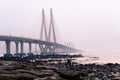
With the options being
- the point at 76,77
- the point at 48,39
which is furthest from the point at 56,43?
the point at 76,77

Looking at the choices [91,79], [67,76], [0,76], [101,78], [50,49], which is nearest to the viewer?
[0,76]

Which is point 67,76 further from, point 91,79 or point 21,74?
point 91,79

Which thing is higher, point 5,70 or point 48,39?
point 48,39

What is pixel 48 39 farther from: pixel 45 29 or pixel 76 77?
pixel 76 77

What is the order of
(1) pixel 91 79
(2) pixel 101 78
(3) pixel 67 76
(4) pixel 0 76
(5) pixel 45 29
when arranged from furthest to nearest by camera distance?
(5) pixel 45 29 → (2) pixel 101 78 → (1) pixel 91 79 → (3) pixel 67 76 → (4) pixel 0 76

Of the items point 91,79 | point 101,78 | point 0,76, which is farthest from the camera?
point 101,78

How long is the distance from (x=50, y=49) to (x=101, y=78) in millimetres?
139250

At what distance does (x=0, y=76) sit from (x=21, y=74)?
1.42 meters

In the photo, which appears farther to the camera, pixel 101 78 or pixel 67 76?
pixel 101 78

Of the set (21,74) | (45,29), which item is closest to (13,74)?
(21,74)

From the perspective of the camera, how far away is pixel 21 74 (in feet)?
66.7

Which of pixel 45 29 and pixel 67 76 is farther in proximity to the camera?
pixel 45 29

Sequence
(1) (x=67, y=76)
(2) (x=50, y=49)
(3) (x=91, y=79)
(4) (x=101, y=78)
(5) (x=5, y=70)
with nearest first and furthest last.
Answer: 1. (5) (x=5, y=70)
2. (1) (x=67, y=76)
3. (3) (x=91, y=79)
4. (4) (x=101, y=78)
5. (2) (x=50, y=49)

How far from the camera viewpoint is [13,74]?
20.3 metres
